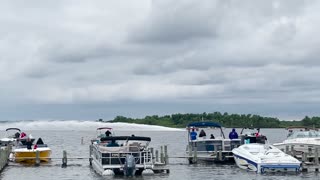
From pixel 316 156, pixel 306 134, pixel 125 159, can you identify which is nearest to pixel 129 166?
pixel 125 159

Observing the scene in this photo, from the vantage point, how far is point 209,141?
5388cm

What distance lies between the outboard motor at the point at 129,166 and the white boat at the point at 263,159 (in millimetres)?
8947

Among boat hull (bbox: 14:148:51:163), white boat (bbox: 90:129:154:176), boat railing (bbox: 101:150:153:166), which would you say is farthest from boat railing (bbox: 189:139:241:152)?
boat hull (bbox: 14:148:51:163)

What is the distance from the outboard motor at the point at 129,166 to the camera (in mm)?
41875

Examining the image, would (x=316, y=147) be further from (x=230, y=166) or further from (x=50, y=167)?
(x=50, y=167)

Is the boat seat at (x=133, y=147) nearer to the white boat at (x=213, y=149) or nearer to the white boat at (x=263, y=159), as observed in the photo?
the white boat at (x=263, y=159)

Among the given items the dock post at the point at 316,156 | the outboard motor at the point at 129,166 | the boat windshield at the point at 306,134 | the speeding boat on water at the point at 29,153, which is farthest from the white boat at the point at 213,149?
the outboard motor at the point at 129,166

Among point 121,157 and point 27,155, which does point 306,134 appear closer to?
point 121,157

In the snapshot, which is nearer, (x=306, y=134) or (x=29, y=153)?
(x=29, y=153)

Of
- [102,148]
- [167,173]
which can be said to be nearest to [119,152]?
[102,148]

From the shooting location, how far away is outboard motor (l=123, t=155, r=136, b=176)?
41.9m

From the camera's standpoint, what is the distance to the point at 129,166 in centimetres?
4188

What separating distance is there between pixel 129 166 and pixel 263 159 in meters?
9.66

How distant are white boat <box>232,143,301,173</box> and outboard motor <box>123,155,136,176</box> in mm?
8947
